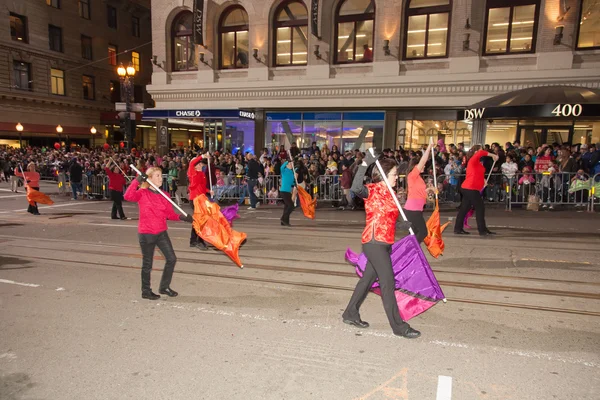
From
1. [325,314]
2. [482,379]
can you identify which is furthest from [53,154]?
[482,379]

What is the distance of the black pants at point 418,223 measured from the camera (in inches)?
265

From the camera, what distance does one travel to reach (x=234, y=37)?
69.3 feet

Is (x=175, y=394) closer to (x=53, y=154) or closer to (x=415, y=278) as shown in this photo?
(x=415, y=278)

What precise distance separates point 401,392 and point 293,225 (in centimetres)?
758

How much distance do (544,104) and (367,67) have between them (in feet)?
26.8

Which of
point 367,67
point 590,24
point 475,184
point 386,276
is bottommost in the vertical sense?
point 386,276

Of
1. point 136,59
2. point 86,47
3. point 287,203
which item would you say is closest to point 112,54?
point 86,47

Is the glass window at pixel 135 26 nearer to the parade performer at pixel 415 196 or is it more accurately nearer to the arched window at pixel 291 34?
the arched window at pixel 291 34

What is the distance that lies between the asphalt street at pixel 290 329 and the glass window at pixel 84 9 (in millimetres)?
37687

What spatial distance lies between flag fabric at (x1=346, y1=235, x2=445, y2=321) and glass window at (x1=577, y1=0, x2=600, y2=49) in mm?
16057

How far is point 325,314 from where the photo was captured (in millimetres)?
4953

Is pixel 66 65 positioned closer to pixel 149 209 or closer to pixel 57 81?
pixel 57 81

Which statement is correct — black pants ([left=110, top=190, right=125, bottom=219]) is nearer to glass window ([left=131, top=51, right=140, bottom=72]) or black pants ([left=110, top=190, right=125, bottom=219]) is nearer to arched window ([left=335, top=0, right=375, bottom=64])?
arched window ([left=335, top=0, right=375, bottom=64])

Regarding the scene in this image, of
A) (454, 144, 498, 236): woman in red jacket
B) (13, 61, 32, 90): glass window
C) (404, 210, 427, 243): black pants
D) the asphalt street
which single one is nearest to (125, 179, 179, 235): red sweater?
the asphalt street
